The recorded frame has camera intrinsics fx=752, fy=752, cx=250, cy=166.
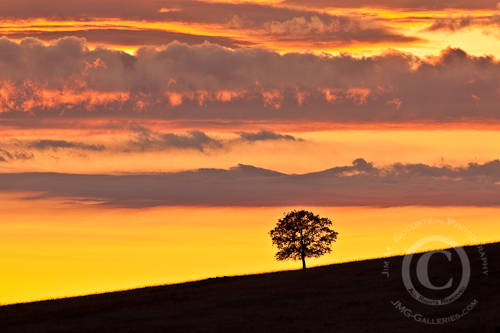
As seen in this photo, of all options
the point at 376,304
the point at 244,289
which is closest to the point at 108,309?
the point at 244,289

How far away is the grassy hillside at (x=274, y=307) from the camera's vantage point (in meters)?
41.1

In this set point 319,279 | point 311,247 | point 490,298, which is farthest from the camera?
point 311,247

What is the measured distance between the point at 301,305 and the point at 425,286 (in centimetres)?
889

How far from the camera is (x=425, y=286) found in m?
50.3

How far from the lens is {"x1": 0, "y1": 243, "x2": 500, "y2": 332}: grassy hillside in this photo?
41.1 m

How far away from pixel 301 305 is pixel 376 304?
4.86 m

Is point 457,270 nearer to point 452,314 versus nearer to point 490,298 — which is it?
point 490,298

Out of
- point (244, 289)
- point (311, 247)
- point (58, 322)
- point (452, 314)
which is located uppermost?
point (311, 247)

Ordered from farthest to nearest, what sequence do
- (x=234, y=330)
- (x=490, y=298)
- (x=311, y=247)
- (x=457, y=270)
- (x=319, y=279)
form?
(x=311, y=247) → (x=319, y=279) → (x=457, y=270) → (x=490, y=298) → (x=234, y=330)

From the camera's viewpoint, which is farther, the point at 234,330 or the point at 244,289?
the point at 244,289

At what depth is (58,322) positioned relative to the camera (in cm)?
4781

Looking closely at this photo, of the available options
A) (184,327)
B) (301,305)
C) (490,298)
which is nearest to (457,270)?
(490,298)

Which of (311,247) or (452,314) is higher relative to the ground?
(311,247)

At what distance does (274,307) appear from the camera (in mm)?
47719
